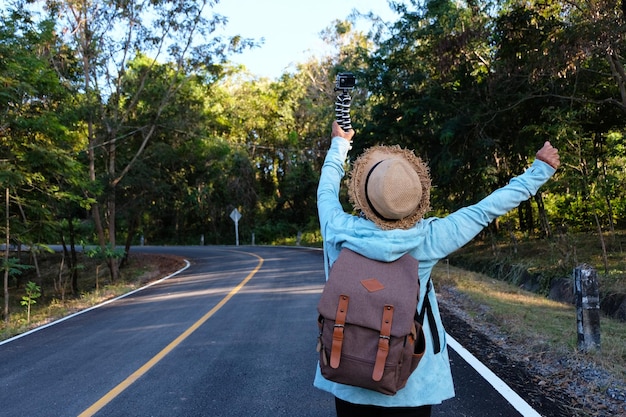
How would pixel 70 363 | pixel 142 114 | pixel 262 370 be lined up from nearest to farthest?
pixel 262 370
pixel 70 363
pixel 142 114

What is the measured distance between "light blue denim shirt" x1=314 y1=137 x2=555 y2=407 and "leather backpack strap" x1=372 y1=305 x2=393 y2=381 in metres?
0.24

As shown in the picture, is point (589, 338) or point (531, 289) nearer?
point (589, 338)

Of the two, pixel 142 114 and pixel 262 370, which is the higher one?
pixel 142 114

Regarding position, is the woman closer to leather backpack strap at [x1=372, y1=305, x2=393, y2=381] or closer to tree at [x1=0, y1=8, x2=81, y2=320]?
leather backpack strap at [x1=372, y1=305, x2=393, y2=381]

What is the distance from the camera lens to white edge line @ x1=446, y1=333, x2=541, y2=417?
444cm

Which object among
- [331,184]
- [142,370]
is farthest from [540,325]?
[331,184]

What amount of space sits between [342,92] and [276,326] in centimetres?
606

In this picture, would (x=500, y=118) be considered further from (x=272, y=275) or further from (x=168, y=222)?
(x=168, y=222)

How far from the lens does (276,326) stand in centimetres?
829

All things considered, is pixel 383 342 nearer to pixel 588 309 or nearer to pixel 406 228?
pixel 406 228

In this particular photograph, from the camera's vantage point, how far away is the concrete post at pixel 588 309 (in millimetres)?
5941

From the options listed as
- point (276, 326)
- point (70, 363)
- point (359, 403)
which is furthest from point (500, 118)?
point (359, 403)

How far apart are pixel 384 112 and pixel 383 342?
1921cm

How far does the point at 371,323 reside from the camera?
201 centimetres
